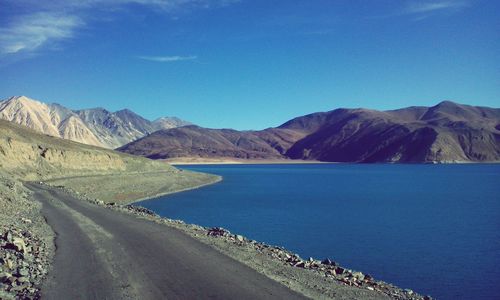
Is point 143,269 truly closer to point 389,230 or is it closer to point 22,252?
point 22,252

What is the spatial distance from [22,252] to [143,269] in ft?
20.4

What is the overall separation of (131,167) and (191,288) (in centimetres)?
10760

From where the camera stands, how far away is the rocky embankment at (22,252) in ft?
56.0

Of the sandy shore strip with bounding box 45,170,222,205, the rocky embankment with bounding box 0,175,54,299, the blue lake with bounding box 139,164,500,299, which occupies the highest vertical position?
the rocky embankment with bounding box 0,175,54,299

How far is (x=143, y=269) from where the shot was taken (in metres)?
20.7

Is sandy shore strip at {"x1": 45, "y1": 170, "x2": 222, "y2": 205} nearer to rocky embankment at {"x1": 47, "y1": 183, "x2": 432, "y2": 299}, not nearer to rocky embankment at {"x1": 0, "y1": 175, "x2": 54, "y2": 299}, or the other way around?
rocky embankment at {"x1": 0, "y1": 175, "x2": 54, "y2": 299}

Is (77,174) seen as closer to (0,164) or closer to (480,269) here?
(0,164)

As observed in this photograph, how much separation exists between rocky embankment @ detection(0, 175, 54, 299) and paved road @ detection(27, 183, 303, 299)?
59 cm

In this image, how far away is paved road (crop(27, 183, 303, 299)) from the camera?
1750 cm

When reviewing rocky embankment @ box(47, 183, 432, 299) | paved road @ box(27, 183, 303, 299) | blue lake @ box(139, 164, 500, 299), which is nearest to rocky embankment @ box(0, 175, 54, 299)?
paved road @ box(27, 183, 303, 299)

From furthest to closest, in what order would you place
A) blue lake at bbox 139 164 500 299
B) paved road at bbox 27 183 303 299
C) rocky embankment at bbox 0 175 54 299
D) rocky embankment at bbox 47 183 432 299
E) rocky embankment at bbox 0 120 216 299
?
1. blue lake at bbox 139 164 500 299
2. rocky embankment at bbox 47 183 432 299
3. rocky embankment at bbox 0 120 216 299
4. paved road at bbox 27 183 303 299
5. rocky embankment at bbox 0 175 54 299

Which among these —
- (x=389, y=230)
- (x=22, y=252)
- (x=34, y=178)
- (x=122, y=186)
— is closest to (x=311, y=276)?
(x=22, y=252)

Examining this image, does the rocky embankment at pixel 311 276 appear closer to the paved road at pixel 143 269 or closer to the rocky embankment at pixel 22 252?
the paved road at pixel 143 269

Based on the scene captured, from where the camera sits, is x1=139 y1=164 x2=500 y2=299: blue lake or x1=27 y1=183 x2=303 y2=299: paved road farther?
x1=139 y1=164 x2=500 y2=299: blue lake
